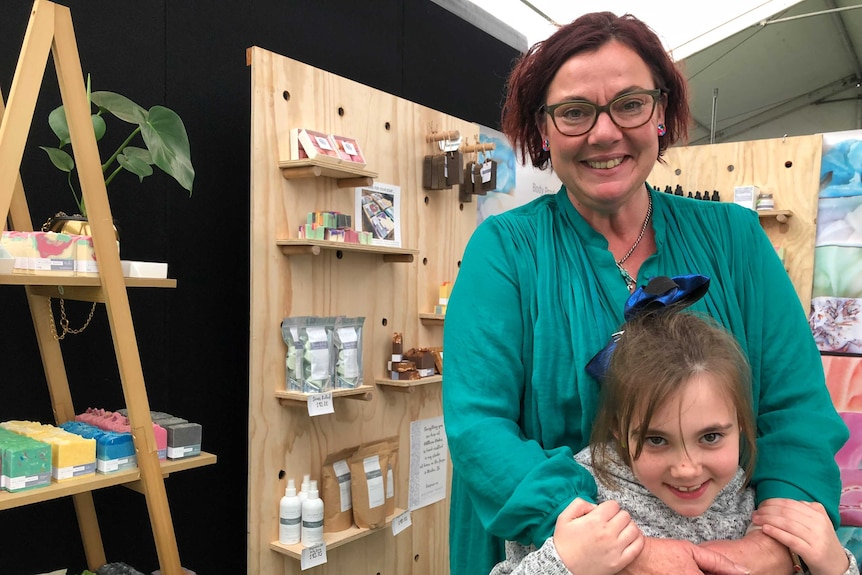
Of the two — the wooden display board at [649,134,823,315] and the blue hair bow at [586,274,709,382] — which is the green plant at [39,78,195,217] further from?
the wooden display board at [649,134,823,315]

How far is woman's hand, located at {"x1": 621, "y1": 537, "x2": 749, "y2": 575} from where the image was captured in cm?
87

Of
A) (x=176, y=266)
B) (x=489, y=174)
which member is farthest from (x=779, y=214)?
(x=176, y=266)

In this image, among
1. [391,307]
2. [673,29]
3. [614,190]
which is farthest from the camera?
[673,29]

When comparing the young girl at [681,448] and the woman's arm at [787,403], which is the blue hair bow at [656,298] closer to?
the young girl at [681,448]

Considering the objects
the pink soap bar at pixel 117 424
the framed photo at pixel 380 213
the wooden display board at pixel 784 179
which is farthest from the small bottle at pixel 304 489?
the wooden display board at pixel 784 179

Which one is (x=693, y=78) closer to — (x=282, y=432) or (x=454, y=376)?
(x=282, y=432)

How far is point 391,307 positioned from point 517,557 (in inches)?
73.2

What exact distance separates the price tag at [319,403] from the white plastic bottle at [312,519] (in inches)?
12.0

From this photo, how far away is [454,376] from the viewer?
3.45 ft

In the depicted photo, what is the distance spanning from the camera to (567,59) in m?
1.08

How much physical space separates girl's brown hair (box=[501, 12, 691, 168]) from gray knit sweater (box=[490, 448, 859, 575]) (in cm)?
61

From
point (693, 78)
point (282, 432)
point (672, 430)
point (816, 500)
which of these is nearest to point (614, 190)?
point (672, 430)

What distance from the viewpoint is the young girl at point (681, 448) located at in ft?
3.10

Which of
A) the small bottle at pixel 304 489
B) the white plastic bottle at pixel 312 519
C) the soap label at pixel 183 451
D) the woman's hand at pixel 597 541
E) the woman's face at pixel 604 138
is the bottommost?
the white plastic bottle at pixel 312 519
